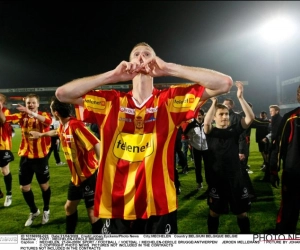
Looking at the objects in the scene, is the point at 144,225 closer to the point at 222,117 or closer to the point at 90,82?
the point at 90,82

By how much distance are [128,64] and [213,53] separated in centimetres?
131

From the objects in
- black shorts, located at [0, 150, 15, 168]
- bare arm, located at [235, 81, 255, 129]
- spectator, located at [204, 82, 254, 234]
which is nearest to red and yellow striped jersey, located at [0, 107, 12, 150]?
black shorts, located at [0, 150, 15, 168]

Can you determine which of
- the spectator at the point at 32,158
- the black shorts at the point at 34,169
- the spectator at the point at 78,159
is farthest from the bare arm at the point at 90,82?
the black shorts at the point at 34,169

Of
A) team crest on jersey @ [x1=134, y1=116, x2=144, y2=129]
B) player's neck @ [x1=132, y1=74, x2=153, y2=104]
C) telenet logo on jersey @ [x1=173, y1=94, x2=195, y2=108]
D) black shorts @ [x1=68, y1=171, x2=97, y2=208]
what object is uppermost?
player's neck @ [x1=132, y1=74, x2=153, y2=104]

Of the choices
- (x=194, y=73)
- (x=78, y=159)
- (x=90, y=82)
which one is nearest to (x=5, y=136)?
(x=78, y=159)

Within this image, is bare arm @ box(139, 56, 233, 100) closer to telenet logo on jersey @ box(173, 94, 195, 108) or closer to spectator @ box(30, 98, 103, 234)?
telenet logo on jersey @ box(173, 94, 195, 108)

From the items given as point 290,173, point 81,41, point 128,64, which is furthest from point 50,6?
point 290,173

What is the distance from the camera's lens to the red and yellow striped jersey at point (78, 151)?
6.68 feet

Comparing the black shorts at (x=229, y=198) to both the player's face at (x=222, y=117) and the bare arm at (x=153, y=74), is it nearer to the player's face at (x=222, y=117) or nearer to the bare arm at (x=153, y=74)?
the player's face at (x=222, y=117)

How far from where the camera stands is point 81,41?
2.16 metres

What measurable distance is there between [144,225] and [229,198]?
0.96m

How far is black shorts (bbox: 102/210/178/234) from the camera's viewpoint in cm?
125

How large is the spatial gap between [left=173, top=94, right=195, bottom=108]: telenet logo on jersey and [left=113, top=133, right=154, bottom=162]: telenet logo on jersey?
0.62ft

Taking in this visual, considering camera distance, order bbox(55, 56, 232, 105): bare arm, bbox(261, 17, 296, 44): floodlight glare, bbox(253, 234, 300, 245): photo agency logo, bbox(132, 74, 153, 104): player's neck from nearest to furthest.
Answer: bbox(55, 56, 232, 105): bare arm
bbox(132, 74, 153, 104): player's neck
bbox(253, 234, 300, 245): photo agency logo
bbox(261, 17, 296, 44): floodlight glare
